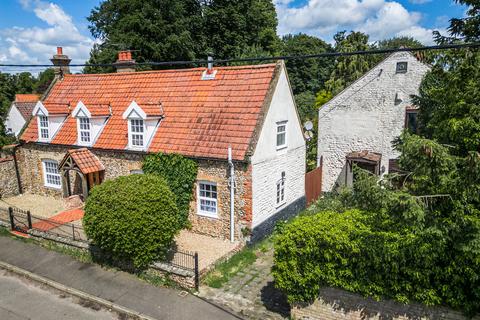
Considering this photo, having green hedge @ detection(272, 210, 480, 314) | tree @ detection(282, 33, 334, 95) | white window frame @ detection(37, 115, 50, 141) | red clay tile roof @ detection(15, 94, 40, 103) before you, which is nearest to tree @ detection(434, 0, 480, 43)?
green hedge @ detection(272, 210, 480, 314)

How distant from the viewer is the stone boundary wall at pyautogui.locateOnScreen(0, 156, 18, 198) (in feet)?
74.4

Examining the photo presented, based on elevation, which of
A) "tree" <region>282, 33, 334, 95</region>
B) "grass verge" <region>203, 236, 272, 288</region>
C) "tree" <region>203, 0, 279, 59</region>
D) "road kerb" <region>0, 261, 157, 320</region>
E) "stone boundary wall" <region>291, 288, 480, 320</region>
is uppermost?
"tree" <region>203, 0, 279, 59</region>

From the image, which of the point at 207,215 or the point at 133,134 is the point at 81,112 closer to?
the point at 133,134

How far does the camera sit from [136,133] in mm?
18500

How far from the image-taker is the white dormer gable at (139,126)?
1808cm

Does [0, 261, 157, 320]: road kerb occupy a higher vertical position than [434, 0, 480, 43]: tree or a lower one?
lower

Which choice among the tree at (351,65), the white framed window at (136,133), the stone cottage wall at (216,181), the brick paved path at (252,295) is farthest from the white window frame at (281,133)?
the tree at (351,65)

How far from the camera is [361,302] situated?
9914mm

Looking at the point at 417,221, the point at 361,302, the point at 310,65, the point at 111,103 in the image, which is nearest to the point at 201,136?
the point at 111,103

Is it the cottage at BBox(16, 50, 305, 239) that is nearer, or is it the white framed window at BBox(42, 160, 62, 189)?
the cottage at BBox(16, 50, 305, 239)

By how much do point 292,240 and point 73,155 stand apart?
1419cm

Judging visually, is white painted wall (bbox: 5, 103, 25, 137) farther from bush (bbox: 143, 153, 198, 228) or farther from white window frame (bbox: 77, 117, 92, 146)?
bush (bbox: 143, 153, 198, 228)

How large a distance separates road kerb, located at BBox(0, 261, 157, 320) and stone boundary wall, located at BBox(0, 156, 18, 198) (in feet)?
31.7

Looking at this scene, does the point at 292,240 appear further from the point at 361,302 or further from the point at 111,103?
the point at 111,103
